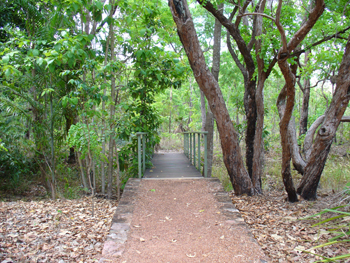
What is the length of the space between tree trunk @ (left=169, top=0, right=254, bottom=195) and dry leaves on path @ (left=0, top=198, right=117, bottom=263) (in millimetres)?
2522

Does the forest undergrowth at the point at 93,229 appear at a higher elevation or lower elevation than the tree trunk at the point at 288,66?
lower

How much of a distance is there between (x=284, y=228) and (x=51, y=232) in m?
3.17

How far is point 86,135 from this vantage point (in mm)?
4250

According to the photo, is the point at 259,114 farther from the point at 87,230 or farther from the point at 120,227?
the point at 87,230

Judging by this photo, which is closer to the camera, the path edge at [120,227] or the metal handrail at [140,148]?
the path edge at [120,227]

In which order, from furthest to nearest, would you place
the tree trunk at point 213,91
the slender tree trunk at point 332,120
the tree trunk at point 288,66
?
1. the tree trunk at point 213,91
2. the slender tree trunk at point 332,120
3. the tree trunk at point 288,66

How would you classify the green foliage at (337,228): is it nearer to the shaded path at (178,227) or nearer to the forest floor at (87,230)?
the forest floor at (87,230)

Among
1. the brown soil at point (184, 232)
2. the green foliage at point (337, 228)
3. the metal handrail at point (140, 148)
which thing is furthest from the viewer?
the metal handrail at point (140, 148)

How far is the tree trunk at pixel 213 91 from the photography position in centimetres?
477

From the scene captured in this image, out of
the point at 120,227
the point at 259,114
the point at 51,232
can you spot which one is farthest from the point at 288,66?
the point at 51,232

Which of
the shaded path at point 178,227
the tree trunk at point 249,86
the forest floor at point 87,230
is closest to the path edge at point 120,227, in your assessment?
the shaded path at point 178,227

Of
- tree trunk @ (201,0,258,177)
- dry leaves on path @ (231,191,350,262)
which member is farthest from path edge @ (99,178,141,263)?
tree trunk @ (201,0,258,177)

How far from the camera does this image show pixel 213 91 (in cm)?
490

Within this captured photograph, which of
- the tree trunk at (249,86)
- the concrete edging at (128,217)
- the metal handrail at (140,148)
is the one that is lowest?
the concrete edging at (128,217)
